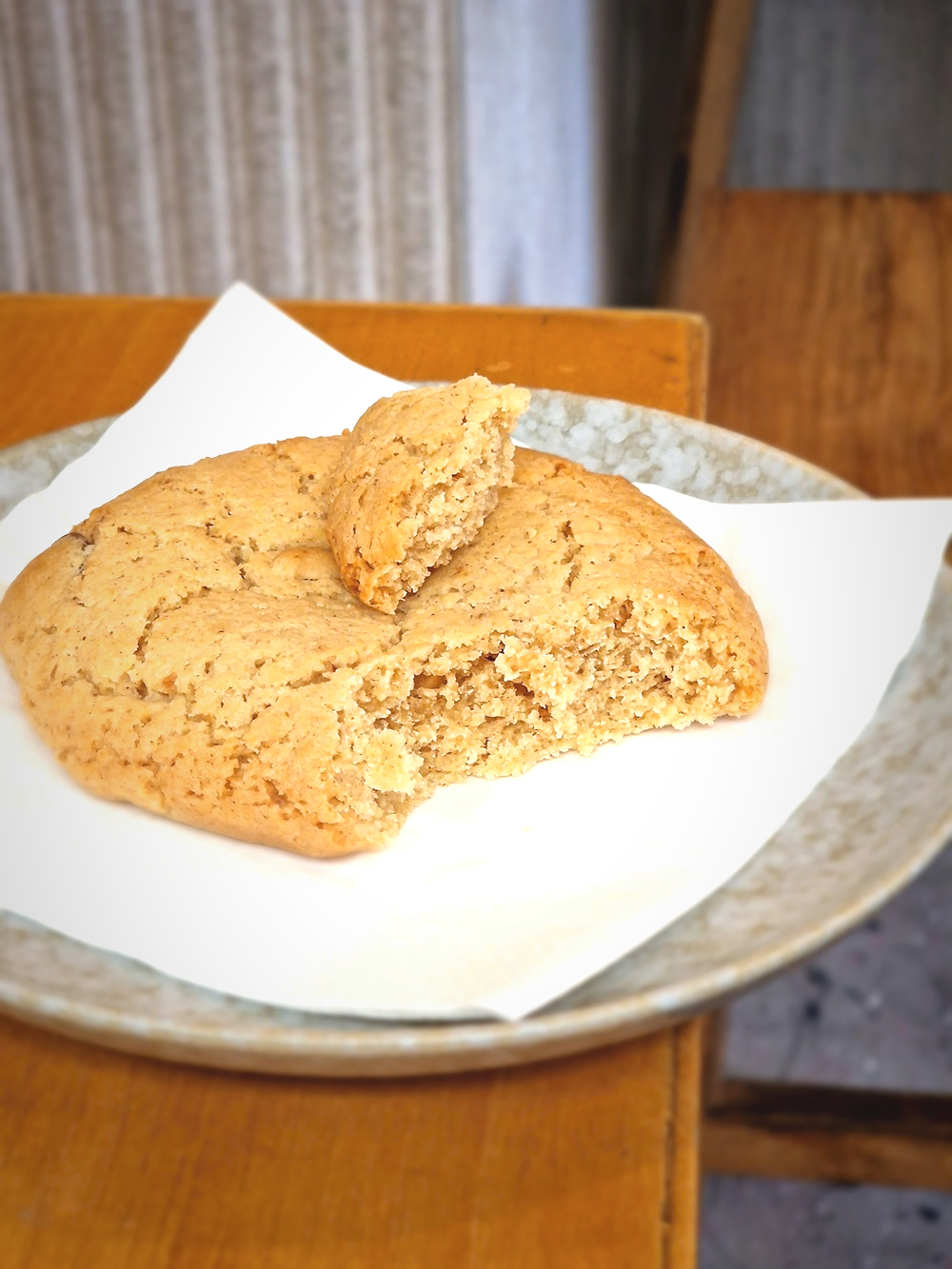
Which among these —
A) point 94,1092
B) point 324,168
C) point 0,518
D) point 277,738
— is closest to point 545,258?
point 324,168

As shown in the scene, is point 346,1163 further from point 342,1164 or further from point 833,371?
point 833,371

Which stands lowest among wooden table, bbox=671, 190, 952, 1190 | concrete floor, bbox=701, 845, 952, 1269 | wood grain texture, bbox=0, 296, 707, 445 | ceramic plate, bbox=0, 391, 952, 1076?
concrete floor, bbox=701, 845, 952, 1269

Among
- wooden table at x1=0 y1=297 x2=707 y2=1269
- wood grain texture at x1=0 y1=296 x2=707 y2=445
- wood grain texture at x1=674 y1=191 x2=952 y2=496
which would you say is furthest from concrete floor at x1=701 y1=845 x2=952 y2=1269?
wooden table at x1=0 y1=297 x2=707 y2=1269

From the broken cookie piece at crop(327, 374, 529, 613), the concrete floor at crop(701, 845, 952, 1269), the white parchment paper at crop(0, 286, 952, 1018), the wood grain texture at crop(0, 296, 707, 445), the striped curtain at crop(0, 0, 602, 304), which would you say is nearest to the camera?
the white parchment paper at crop(0, 286, 952, 1018)

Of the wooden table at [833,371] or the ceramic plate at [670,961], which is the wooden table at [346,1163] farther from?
the wooden table at [833,371]

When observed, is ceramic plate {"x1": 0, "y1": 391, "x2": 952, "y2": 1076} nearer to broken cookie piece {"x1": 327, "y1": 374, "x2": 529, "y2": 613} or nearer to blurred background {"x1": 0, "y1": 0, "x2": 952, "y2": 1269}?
broken cookie piece {"x1": 327, "y1": 374, "x2": 529, "y2": 613}

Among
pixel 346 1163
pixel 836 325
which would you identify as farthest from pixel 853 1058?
pixel 346 1163
